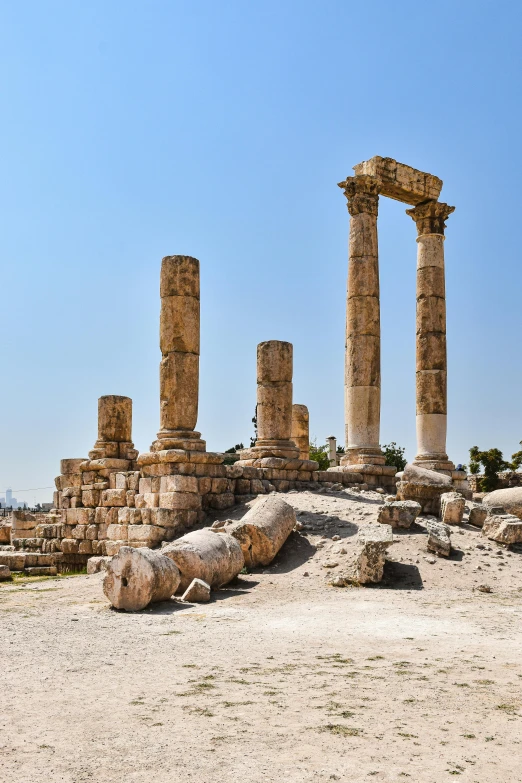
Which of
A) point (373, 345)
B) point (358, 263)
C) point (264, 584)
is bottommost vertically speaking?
point (264, 584)

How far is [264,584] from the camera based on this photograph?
1214cm

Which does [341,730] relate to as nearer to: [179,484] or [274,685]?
[274,685]

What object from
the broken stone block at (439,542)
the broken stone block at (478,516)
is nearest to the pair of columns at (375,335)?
the broken stone block at (478,516)

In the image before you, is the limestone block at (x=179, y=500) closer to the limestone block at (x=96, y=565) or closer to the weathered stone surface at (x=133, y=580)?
the limestone block at (x=96, y=565)

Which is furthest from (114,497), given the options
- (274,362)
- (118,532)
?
(274,362)

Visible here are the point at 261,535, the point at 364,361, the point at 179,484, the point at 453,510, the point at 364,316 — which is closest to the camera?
the point at 261,535

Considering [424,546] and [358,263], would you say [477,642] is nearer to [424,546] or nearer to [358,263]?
[424,546]

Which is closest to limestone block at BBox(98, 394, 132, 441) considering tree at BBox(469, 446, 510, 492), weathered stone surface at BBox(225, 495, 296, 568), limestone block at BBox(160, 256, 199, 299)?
limestone block at BBox(160, 256, 199, 299)

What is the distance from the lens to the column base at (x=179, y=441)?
16406 millimetres

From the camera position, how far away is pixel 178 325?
666 inches

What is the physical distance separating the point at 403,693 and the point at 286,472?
12.3 metres

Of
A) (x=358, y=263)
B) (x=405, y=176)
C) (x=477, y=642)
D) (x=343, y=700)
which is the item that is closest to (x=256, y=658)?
(x=343, y=700)

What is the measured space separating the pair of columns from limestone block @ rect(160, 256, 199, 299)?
17.4 feet

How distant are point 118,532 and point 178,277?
5.26 m
